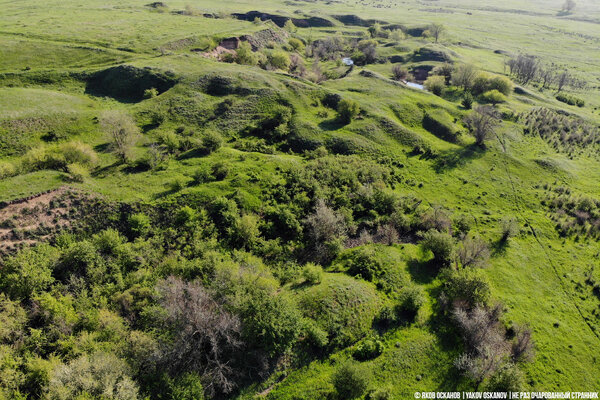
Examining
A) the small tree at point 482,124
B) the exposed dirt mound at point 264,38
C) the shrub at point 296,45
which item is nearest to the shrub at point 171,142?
the small tree at point 482,124

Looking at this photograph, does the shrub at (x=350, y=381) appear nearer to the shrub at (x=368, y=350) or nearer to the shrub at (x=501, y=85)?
the shrub at (x=368, y=350)

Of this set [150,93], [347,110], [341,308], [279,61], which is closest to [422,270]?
[341,308]

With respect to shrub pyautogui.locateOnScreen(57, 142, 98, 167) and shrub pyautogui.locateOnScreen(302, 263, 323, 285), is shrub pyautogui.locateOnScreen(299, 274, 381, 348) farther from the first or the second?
shrub pyautogui.locateOnScreen(57, 142, 98, 167)

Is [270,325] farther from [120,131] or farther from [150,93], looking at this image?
[150,93]

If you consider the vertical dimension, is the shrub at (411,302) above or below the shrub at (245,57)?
below

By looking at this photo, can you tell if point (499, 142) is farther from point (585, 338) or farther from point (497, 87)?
point (585, 338)

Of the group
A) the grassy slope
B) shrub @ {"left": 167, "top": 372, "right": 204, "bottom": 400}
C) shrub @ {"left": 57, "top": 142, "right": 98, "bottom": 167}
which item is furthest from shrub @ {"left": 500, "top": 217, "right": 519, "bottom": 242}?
shrub @ {"left": 57, "top": 142, "right": 98, "bottom": 167}
